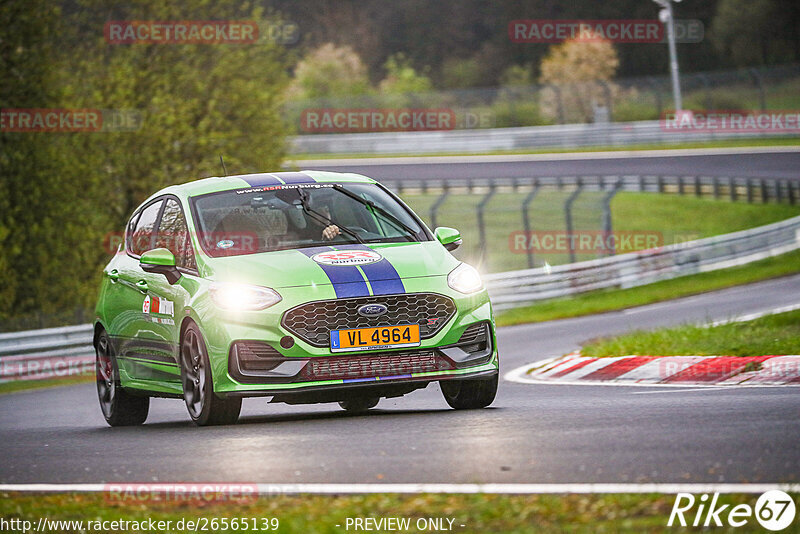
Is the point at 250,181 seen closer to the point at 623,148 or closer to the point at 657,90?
the point at 623,148

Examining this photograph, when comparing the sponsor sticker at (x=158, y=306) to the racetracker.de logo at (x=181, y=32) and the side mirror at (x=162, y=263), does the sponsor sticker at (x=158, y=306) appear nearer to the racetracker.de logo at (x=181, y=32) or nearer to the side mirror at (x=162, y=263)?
the side mirror at (x=162, y=263)

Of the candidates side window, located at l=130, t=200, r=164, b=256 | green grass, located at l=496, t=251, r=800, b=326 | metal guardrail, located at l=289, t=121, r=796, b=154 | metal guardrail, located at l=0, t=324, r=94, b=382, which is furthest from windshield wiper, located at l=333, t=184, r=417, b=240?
metal guardrail, located at l=289, t=121, r=796, b=154

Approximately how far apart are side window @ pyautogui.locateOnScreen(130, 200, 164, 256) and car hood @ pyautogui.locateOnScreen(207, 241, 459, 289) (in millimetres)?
1511

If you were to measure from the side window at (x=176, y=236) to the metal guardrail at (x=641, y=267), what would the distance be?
59.4 ft

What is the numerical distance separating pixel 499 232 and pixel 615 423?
104 ft

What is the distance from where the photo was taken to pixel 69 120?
2611 centimetres

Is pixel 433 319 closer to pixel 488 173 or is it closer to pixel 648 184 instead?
pixel 648 184

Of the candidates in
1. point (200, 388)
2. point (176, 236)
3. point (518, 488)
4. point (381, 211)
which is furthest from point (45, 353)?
point (518, 488)

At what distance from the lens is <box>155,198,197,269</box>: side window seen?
392 inches

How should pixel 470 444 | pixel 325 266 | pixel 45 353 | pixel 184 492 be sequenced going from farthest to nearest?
pixel 45 353, pixel 325 266, pixel 470 444, pixel 184 492

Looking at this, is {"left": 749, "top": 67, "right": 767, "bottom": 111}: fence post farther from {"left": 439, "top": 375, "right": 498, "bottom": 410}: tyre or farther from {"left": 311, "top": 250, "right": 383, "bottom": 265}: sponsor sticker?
{"left": 311, "top": 250, "right": 383, "bottom": 265}: sponsor sticker

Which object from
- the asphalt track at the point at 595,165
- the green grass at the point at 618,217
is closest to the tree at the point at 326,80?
the asphalt track at the point at 595,165

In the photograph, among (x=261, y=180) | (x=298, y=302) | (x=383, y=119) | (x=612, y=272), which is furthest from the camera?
(x=383, y=119)

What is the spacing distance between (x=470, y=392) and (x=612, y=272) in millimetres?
21136
